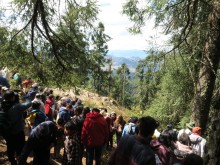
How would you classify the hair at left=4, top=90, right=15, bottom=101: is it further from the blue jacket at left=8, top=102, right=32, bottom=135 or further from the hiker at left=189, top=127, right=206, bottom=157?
the hiker at left=189, top=127, right=206, bottom=157

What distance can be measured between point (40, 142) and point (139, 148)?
95.5 inches

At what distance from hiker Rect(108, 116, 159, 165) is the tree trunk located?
123 inches

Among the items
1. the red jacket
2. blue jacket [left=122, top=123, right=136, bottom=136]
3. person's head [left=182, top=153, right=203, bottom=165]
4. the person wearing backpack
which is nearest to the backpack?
the person wearing backpack

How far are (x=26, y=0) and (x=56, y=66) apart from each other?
55.3 inches

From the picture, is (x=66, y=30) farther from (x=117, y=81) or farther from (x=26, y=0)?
(x=117, y=81)

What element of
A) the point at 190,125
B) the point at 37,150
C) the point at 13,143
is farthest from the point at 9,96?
the point at 190,125

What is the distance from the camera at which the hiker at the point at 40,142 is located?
4539 millimetres

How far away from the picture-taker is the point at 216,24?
5.54 m

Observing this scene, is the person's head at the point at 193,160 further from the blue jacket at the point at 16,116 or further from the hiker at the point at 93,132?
the blue jacket at the point at 16,116

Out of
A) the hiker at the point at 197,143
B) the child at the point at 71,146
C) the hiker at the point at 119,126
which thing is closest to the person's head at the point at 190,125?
the hiker at the point at 197,143

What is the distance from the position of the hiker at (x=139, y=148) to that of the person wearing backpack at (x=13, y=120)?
8.91ft

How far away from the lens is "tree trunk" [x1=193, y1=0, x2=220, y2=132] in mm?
5531

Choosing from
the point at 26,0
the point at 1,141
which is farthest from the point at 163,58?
the point at 1,141

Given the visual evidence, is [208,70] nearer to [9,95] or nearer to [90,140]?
[90,140]
